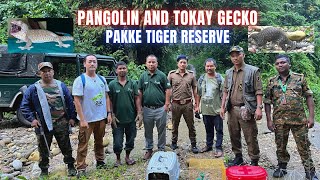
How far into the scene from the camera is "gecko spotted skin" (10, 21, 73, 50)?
8352mm

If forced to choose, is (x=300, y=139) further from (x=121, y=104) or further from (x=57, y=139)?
(x=57, y=139)

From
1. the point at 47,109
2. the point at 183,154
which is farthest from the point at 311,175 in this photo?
the point at 47,109

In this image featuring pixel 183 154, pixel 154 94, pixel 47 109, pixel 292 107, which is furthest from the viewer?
pixel 183 154

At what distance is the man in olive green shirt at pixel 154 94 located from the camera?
14.8 ft

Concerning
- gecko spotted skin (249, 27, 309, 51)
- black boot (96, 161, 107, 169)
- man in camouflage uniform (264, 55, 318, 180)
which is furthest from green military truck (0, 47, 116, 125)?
gecko spotted skin (249, 27, 309, 51)

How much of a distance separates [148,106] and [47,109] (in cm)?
134

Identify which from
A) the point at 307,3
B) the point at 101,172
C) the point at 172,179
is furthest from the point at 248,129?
the point at 307,3

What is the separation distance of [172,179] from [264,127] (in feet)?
16.3

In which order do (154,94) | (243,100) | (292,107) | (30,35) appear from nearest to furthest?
(292,107) < (243,100) < (154,94) < (30,35)

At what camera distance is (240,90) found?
4113 millimetres

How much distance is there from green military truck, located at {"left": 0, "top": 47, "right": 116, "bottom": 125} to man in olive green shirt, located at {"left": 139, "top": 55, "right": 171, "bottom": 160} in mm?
3089

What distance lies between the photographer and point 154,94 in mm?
4512

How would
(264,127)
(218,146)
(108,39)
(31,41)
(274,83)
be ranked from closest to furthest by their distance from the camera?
(274,83)
(218,146)
(264,127)
(31,41)
(108,39)

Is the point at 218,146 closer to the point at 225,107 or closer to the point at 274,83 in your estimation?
the point at 225,107
